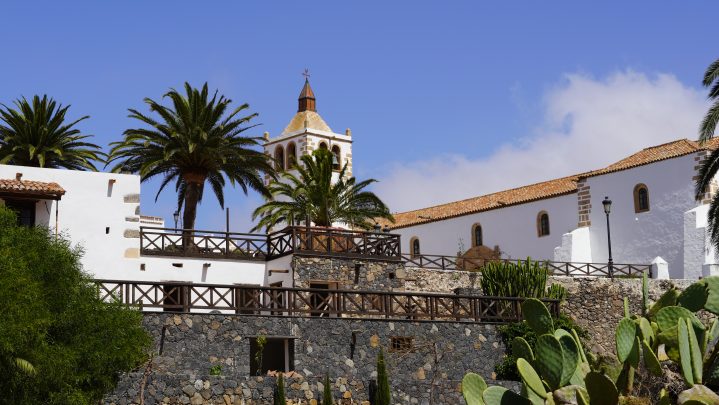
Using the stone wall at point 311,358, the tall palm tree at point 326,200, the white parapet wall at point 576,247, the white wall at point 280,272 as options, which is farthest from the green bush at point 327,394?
the white parapet wall at point 576,247

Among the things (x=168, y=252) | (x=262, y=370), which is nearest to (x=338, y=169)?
(x=168, y=252)

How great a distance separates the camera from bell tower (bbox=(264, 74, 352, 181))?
5575 centimetres

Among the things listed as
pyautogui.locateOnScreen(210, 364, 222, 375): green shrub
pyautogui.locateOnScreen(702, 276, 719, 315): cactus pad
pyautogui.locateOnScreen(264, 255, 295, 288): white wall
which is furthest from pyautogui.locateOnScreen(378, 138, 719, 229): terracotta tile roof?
pyautogui.locateOnScreen(702, 276, 719, 315): cactus pad

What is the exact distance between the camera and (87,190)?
30703mm

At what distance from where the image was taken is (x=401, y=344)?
29500 mm

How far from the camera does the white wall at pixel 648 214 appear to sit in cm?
4491

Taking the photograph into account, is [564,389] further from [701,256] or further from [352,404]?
[701,256]

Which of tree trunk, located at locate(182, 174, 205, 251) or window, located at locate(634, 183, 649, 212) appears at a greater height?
window, located at locate(634, 183, 649, 212)

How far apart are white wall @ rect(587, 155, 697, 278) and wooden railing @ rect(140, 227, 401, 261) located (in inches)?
595

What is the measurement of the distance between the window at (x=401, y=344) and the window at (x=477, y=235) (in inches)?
917

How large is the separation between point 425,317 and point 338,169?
25.1 metres

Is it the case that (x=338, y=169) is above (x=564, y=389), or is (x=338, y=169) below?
above

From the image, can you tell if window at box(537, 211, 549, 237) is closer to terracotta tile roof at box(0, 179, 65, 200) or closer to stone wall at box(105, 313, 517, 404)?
stone wall at box(105, 313, 517, 404)

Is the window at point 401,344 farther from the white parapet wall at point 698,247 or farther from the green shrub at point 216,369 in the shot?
the white parapet wall at point 698,247
